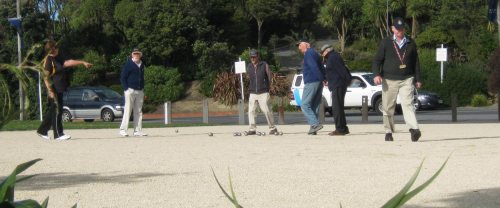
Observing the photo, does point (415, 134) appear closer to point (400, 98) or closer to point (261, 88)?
point (400, 98)

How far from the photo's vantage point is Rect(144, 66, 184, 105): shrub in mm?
45875

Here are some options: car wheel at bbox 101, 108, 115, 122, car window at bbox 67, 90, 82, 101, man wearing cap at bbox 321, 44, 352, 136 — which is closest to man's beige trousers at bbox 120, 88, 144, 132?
man wearing cap at bbox 321, 44, 352, 136

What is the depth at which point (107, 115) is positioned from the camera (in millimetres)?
37094

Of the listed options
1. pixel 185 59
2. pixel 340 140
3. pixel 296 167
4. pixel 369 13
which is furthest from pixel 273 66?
pixel 296 167

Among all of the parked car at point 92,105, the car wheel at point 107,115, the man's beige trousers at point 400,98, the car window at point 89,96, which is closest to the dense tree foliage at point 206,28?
the parked car at point 92,105

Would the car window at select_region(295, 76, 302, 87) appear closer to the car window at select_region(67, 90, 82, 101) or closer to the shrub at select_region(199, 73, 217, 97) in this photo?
the car window at select_region(67, 90, 82, 101)

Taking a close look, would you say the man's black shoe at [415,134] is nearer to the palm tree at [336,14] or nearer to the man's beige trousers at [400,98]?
the man's beige trousers at [400,98]

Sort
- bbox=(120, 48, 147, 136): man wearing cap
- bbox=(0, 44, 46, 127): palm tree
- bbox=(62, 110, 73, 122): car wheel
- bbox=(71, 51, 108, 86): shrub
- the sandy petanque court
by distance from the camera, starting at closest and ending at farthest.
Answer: bbox=(0, 44, 46, 127): palm tree
the sandy petanque court
bbox=(120, 48, 147, 136): man wearing cap
bbox=(62, 110, 73, 122): car wheel
bbox=(71, 51, 108, 86): shrub

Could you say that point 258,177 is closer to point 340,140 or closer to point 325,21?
point 340,140

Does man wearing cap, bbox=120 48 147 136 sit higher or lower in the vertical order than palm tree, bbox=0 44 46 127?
lower

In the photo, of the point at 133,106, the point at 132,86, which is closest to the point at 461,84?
the point at 133,106

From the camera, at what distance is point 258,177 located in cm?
854

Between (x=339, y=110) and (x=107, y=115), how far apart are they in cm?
2247

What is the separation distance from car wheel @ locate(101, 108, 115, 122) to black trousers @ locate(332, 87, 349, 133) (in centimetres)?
2191
